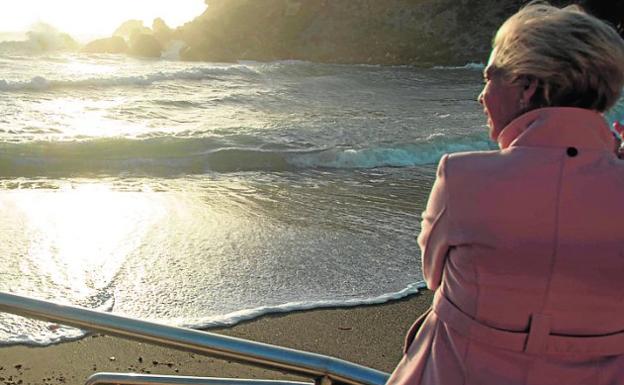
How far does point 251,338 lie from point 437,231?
322 cm

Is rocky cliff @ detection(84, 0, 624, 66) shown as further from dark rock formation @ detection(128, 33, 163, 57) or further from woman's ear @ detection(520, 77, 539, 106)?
woman's ear @ detection(520, 77, 539, 106)

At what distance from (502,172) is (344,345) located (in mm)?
3250

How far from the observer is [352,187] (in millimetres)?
8633

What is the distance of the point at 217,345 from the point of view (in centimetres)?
161

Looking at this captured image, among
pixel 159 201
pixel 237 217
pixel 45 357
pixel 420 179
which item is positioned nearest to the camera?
pixel 45 357

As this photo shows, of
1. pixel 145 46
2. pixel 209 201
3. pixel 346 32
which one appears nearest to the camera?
pixel 209 201

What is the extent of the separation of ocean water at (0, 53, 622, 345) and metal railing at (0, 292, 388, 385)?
2.67 metres

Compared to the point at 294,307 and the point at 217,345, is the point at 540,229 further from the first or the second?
the point at 294,307

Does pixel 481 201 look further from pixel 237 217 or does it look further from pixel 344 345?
pixel 237 217

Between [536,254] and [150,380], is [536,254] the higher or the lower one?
the higher one

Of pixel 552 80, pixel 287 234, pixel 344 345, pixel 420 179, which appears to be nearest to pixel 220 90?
pixel 420 179

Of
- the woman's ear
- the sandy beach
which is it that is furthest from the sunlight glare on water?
the woman's ear

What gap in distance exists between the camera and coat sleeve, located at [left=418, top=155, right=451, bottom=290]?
132 centimetres

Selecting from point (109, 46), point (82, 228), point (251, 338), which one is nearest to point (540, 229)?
point (251, 338)
